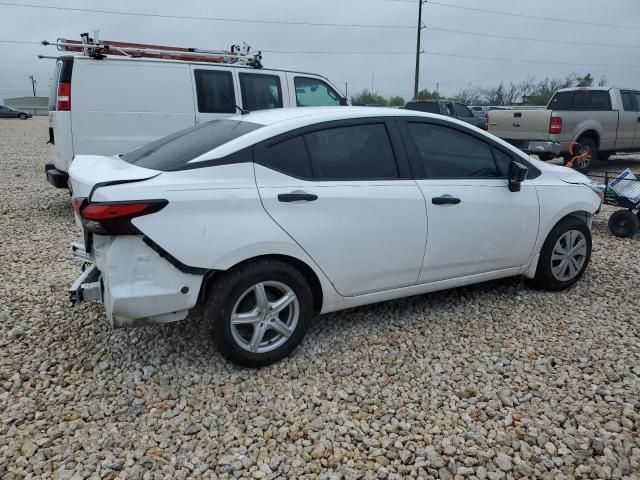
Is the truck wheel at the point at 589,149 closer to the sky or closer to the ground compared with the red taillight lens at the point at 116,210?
closer to the sky

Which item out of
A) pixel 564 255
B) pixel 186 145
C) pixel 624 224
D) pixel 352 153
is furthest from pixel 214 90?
pixel 624 224

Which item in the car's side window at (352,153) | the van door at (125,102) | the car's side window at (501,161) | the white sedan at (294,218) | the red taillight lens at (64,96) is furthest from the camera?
the van door at (125,102)

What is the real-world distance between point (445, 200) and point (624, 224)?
13.0ft

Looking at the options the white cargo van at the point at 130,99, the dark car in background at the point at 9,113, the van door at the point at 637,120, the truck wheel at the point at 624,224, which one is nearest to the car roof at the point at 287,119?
the white cargo van at the point at 130,99

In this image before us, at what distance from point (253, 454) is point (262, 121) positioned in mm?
2053

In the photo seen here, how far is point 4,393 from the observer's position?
2924mm

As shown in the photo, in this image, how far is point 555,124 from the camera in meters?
10.6

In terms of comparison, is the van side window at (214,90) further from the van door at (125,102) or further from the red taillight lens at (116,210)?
the red taillight lens at (116,210)

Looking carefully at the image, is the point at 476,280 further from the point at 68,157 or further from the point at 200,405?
the point at 68,157

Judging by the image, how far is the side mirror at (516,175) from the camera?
12.6 ft

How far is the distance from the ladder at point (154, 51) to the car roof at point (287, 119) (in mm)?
3798

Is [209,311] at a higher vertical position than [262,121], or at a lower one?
lower

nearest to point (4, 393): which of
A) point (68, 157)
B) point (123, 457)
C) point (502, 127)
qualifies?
point (123, 457)

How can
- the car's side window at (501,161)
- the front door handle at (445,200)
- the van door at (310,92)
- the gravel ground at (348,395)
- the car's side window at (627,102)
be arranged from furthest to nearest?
the car's side window at (627,102) → the van door at (310,92) → the car's side window at (501,161) → the front door handle at (445,200) → the gravel ground at (348,395)
